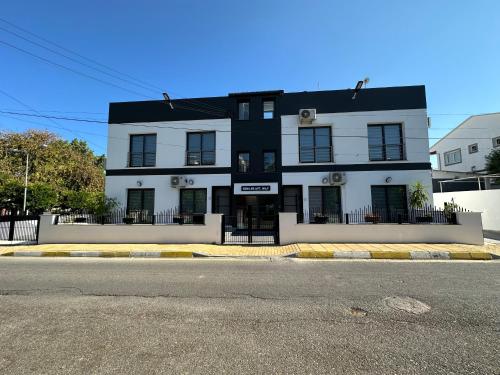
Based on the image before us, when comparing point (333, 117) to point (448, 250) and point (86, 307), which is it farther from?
point (86, 307)

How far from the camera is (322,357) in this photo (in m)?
3.05

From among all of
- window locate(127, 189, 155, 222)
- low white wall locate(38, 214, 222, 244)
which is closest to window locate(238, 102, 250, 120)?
window locate(127, 189, 155, 222)

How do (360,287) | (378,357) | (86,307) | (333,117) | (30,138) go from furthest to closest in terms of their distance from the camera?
(30,138) < (333,117) < (360,287) < (86,307) < (378,357)

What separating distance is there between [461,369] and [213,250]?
8695mm

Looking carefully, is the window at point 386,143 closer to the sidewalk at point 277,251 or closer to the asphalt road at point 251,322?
the sidewalk at point 277,251

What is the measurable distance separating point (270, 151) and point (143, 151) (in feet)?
29.5

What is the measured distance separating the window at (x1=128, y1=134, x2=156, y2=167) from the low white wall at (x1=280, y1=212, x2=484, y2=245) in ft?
37.0

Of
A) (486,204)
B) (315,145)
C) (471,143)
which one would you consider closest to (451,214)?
(486,204)

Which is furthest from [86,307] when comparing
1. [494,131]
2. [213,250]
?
[494,131]

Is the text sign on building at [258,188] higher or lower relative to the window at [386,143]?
lower

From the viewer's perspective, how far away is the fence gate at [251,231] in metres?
12.1

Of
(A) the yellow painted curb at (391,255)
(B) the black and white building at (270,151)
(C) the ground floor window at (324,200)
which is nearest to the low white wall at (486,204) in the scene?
(B) the black and white building at (270,151)

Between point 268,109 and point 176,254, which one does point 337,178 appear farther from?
point 176,254

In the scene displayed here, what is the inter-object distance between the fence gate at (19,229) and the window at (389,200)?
61.9 ft
